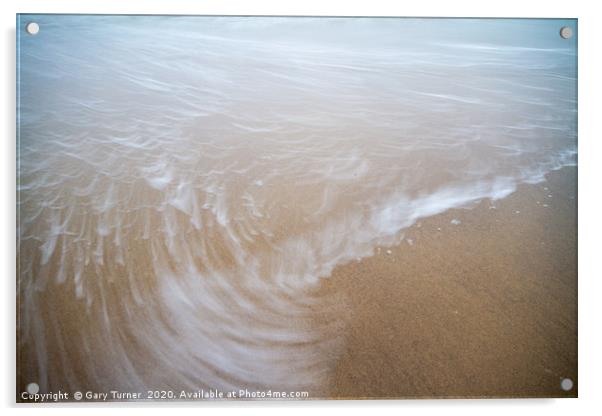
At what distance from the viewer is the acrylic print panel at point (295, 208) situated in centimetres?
146

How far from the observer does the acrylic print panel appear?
146 centimetres

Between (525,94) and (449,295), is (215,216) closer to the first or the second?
(449,295)

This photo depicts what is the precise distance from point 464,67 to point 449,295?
0.63 meters

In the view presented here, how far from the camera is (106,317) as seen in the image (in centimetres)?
146

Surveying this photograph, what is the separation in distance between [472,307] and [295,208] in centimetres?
55

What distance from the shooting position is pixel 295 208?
150 cm

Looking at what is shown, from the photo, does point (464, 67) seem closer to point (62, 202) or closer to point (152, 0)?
point (152, 0)

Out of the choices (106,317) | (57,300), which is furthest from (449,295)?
(57,300)

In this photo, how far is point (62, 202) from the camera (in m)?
1.47

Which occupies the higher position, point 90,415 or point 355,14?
point 355,14

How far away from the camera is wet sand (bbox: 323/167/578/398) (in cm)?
147

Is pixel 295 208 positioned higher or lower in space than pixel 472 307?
higher

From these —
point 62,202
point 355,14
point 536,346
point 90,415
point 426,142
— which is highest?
point 355,14

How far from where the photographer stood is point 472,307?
4.85 feet
